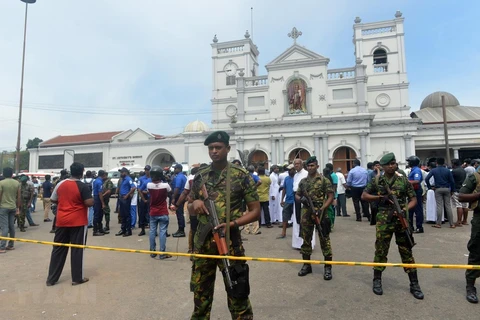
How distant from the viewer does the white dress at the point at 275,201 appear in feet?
29.2

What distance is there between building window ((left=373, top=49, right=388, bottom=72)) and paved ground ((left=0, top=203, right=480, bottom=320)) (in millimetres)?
26368

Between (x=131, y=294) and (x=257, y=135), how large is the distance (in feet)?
A: 81.5

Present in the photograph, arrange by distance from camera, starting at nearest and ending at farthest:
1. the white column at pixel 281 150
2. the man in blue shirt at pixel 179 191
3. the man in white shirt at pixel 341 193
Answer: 1. the man in blue shirt at pixel 179 191
2. the man in white shirt at pixel 341 193
3. the white column at pixel 281 150

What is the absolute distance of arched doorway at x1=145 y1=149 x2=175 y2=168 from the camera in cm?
3306

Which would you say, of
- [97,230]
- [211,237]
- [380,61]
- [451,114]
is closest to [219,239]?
[211,237]

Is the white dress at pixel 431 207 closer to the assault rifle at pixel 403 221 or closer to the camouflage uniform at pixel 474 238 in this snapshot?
the camouflage uniform at pixel 474 238

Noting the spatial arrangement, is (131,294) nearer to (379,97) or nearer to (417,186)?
(417,186)

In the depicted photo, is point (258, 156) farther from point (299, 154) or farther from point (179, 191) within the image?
point (179, 191)

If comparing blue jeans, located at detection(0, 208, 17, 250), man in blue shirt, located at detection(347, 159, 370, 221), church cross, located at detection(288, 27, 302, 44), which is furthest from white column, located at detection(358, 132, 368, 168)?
blue jeans, located at detection(0, 208, 17, 250)

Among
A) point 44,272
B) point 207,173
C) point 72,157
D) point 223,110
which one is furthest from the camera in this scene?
point 72,157

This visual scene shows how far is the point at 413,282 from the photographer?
3533mm

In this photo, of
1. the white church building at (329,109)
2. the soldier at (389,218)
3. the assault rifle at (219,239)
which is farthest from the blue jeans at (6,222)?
the white church building at (329,109)

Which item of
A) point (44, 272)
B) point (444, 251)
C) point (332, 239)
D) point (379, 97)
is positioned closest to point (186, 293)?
point (44, 272)

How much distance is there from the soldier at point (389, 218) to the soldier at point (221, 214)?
6.86 feet
